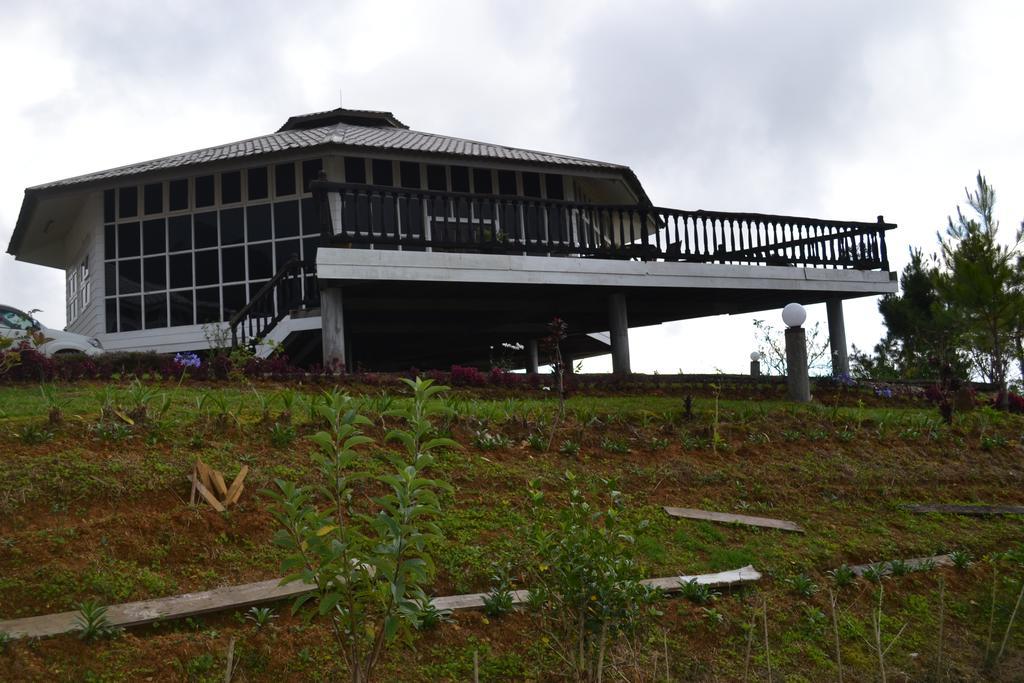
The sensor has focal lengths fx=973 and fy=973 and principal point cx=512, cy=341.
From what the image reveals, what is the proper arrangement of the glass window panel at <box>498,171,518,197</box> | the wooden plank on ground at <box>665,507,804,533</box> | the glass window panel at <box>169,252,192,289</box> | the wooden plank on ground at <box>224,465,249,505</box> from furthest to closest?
the glass window panel at <box>498,171,518,197</box>, the glass window panel at <box>169,252,192,289</box>, the wooden plank on ground at <box>665,507,804,533</box>, the wooden plank on ground at <box>224,465,249,505</box>

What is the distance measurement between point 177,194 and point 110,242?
64.9 inches

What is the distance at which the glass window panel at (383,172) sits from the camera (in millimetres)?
18109

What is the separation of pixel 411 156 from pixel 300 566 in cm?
1449

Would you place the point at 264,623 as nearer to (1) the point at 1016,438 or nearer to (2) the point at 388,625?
(2) the point at 388,625

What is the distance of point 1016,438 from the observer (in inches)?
397

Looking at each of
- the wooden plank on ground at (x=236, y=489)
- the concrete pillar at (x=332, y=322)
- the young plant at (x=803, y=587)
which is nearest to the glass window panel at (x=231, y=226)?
the concrete pillar at (x=332, y=322)

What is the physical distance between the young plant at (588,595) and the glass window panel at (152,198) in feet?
52.7

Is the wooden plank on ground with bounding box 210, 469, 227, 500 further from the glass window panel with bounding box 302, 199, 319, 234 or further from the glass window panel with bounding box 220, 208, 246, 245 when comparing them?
the glass window panel with bounding box 220, 208, 246, 245

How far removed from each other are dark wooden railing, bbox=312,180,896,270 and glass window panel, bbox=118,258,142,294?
4268 mm

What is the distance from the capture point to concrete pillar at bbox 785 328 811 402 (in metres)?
11.6

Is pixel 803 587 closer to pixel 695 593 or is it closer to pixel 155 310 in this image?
pixel 695 593

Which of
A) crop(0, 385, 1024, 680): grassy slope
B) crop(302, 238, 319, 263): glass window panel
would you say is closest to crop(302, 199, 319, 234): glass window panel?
crop(302, 238, 319, 263): glass window panel

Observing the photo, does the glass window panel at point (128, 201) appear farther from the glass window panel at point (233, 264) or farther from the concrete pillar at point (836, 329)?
the concrete pillar at point (836, 329)

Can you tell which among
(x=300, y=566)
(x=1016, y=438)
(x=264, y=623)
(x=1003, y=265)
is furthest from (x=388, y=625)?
(x=1003, y=265)
